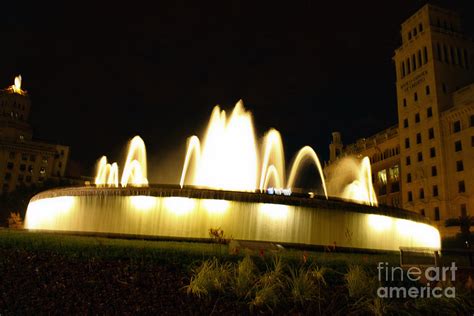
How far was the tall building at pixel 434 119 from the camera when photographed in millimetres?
57781

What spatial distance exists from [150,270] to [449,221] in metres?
47.7

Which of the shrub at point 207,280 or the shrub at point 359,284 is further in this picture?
the shrub at point 359,284

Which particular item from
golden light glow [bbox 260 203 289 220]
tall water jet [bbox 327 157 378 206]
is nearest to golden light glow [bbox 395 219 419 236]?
golden light glow [bbox 260 203 289 220]

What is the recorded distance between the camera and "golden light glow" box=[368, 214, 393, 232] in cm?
2636

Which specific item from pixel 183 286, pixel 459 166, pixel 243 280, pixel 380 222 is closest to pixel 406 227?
pixel 380 222

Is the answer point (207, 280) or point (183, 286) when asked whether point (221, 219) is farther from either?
point (207, 280)

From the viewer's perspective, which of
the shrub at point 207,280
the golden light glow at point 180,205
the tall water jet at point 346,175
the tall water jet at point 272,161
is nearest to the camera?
the shrub at point 207,280

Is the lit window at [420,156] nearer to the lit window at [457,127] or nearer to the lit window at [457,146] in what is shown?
the lit window at [457,146]

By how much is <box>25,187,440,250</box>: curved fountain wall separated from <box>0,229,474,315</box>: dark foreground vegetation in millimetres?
10601

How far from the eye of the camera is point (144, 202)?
983 inches

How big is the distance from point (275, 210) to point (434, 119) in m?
47.8

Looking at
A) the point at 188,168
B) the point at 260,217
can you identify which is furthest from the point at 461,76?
the point at 260,217

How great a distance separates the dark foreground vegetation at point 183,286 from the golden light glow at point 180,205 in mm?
10751

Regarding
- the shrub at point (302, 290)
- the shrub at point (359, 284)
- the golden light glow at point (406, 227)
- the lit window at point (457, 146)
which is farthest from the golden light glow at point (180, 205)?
the lit window at point (457, 146)
